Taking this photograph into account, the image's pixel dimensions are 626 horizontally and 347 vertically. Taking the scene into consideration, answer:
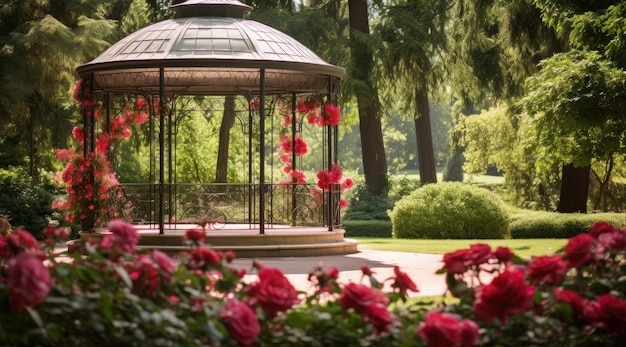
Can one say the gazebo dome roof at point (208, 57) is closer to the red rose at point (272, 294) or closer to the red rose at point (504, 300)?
the red rose at point (272, 294)

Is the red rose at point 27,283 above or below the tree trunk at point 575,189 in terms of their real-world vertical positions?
below

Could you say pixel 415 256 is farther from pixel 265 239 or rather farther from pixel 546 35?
pixel 546 35

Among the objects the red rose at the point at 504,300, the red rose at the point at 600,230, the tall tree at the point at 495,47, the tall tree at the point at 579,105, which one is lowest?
the red rose at the point at 504,300

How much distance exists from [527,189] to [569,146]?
1721cm

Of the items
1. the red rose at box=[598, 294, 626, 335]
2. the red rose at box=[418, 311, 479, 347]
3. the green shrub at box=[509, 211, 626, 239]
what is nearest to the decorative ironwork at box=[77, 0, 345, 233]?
the green shrub at box=[509, 211, 626, 239]

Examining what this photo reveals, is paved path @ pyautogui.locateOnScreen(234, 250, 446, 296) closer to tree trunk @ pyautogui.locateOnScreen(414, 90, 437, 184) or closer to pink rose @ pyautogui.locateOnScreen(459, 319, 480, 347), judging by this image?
pink rose @ pyautogui.locateOnScreen(459, 319, 480, 347)

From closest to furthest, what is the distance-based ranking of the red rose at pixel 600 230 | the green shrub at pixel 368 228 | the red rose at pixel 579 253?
the red rose at pixel 579 253 → the red rose at pixel 600 230 → the green shrub at pixel 368 228

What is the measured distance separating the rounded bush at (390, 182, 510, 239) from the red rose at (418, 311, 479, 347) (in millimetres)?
18272

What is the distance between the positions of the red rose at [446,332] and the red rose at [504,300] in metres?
0.39

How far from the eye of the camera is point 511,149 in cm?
3628

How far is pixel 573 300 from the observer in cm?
551

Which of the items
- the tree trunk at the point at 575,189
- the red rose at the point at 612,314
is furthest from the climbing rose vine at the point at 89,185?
the tree trunk at the point at 575,189

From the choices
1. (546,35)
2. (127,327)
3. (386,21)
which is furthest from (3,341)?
(386,21)

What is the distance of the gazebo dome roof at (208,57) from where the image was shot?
15828 mm
